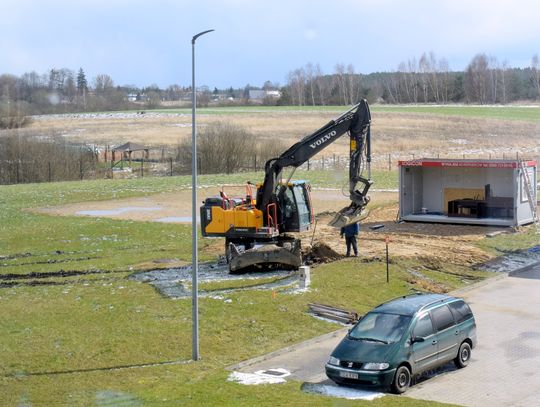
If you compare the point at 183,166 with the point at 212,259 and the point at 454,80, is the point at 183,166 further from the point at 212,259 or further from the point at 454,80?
the point at 454,80

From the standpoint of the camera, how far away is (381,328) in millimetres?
17375

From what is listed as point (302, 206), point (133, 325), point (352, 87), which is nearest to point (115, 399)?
point (133, 325)

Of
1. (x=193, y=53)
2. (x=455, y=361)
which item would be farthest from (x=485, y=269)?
(x=193, y=53)

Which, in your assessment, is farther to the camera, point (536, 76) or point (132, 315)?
point (536, 76)

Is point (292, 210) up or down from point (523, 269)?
up

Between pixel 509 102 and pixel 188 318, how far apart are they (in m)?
137

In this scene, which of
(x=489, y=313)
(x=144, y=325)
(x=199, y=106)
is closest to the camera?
(x=144, y=325)

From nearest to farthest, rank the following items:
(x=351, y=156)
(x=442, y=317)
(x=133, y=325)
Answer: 1. (x=442, y=317)
2. (x=133, y=325)
3. (x=351, y=156)

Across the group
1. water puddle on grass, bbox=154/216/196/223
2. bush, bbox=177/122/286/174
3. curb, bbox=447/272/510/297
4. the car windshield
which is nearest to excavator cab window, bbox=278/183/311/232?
curb, bbox=447/272/510/297

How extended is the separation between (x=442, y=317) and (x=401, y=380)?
6.79 ft

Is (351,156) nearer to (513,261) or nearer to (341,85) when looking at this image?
(513,261)

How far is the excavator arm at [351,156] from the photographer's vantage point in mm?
26828

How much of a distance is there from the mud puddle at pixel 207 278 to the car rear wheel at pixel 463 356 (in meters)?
7.42

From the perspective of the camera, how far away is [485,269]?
29.1 m
